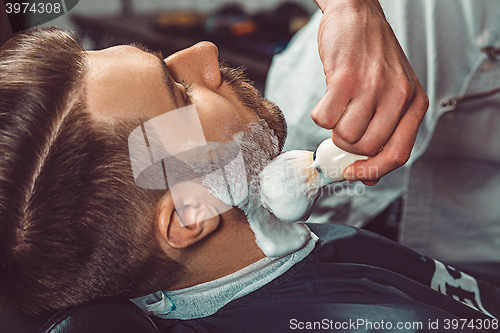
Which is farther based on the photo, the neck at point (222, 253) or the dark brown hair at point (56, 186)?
the neck at point (222, 253)

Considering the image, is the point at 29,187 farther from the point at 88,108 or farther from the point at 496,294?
the point at 496,294

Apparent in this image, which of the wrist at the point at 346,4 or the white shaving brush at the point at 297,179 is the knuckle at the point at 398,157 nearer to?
the white shaving brush at the point at 297,179

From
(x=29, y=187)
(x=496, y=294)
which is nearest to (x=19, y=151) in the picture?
(x=29, y=187)

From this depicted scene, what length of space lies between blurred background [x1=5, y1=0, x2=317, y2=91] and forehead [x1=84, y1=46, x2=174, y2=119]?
123 mm

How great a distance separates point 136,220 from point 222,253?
207 millimetres

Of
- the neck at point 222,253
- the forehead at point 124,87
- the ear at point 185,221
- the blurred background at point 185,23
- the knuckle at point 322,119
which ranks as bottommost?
the neck at point 222,253

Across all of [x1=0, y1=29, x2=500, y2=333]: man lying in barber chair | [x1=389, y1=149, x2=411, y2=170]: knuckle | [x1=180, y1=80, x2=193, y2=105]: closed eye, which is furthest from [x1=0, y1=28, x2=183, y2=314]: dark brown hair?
[x1=389, y1=149, x2=411, y2=170]: knuckle

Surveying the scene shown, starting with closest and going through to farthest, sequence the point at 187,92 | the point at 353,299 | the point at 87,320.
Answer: the point at 87,320, the point at 187,92, the point at 353,299

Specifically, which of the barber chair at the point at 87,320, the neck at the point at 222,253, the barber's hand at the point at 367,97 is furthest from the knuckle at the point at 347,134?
the barber chair at the point at 87,320

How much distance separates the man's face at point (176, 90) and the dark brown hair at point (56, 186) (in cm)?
3

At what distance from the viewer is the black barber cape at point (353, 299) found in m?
0.77

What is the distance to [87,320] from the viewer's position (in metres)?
0.58

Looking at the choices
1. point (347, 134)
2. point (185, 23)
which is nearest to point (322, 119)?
point (347, 134)

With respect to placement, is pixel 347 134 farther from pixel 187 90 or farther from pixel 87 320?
pixel 87 320
